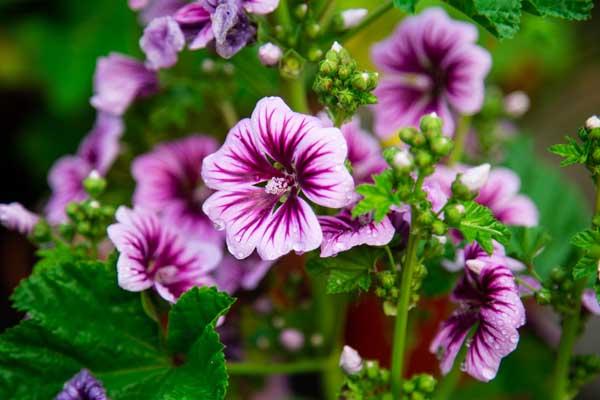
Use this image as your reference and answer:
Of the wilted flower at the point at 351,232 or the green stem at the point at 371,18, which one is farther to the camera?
the green stem at the point at 371,18

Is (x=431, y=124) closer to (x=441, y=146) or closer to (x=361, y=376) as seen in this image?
(x=441, y=146)

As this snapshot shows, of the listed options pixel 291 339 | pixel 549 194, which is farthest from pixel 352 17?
pixel 549 194

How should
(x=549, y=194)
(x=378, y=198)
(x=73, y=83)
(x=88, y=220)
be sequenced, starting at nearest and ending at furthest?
(x=378, y=198) < (x=88, y=220) < (x=549, y=194) < (x=73, y=83)

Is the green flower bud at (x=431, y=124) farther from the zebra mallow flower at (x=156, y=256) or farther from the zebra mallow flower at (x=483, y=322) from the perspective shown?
the zebra mallow flower at (x=156, y=256)

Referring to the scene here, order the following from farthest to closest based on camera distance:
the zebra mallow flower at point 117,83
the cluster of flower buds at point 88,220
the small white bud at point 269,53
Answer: the zebra mallow flower at point 117,83 < the cluster of flower buds at point 88,220 < the small white bud at point 269,53

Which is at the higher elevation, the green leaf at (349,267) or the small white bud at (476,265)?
the small white bud at (476,265)

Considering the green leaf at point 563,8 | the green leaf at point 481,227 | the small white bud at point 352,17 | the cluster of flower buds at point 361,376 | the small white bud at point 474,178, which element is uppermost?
the green leaf at point 563,8

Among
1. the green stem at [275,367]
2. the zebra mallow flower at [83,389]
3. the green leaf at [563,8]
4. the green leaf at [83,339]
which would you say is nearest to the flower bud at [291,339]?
the green stem at [275,367]
